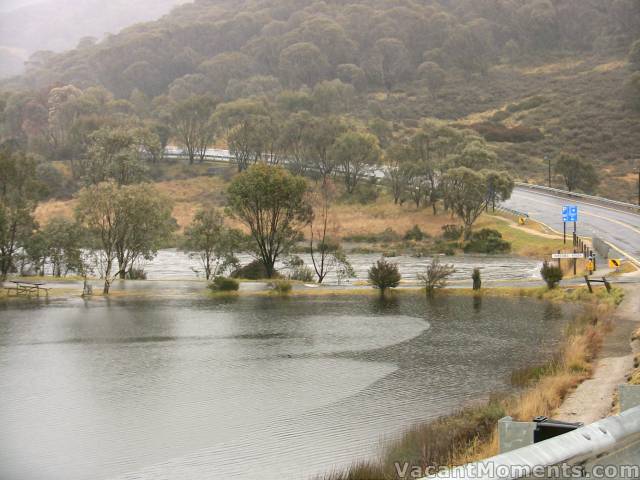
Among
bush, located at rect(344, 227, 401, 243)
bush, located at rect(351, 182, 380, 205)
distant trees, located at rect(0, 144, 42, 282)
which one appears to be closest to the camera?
distant trees, located at rect(0, 144, 42, 282)

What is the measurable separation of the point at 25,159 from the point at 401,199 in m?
→ 40.9

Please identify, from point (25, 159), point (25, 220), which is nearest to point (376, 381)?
point (25, 220)

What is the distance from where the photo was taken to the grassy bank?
51.1 feet

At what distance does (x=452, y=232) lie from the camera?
75.5 m

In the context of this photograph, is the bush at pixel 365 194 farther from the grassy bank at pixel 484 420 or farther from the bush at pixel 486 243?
the grassy bank at pixel 484 420

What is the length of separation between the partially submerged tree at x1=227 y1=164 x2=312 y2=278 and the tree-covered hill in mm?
76155

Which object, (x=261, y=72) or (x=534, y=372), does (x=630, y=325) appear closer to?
(x=534, y=372)

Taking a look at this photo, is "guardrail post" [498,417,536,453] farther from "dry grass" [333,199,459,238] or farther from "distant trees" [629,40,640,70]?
"distant trees" [629,40,640,70]

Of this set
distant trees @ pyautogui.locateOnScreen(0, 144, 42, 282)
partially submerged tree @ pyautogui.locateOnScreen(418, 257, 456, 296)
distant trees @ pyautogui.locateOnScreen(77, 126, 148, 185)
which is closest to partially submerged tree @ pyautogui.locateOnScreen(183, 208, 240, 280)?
distant trees @ pyautogui.locateOnScreen(0, 144, 42, 282)

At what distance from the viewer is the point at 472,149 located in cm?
8500

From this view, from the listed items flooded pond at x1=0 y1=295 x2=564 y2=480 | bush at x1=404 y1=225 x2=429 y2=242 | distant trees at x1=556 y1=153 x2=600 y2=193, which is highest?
distant trees at x1=556 y1=153 x2=600 y2=193

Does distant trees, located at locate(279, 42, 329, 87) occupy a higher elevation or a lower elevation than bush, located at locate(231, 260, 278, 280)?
higher

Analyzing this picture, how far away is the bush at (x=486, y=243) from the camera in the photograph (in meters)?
68.8

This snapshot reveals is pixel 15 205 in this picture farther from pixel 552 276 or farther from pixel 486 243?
pixel 552 276
